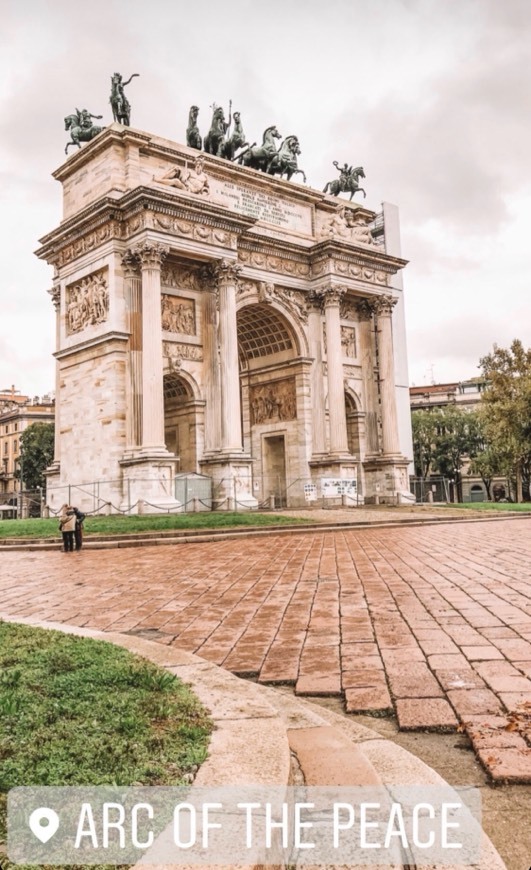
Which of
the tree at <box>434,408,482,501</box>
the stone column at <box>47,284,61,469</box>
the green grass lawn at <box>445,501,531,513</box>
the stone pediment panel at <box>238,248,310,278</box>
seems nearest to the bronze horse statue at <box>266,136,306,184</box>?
the stone pediment panel at <box>238,248,310,278</box>

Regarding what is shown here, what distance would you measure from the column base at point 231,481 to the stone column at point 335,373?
609cm

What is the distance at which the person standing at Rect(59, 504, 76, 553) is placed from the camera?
14500 mm

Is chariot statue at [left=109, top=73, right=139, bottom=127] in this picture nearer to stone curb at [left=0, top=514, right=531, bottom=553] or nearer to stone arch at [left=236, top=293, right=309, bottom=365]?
stone arch at [left=236, top=293, right=309, bottom=365]

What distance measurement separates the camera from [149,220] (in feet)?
86.4

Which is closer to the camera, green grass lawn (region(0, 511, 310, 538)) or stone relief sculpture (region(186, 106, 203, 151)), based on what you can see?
green grass lawn (region(0, 511, 310, 538))

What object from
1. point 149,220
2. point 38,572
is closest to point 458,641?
point 38,572

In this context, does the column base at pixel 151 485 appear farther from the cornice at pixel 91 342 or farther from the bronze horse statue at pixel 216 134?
the bronze horse statue at pixel 216 134

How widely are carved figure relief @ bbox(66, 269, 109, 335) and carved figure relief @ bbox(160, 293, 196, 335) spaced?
7.82ft

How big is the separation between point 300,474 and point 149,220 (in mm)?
13791

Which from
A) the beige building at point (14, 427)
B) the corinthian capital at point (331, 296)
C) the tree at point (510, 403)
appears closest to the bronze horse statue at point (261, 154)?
the corinthian capital at point (331, 296)

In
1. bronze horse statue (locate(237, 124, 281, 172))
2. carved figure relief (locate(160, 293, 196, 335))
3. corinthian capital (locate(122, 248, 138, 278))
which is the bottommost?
carved figure relief (locate(160, 293, 196, 335))

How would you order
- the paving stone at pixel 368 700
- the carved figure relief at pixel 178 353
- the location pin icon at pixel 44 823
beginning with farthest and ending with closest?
the carved figure relief at pixel 178 353, the paving stone at pixel 368 700, the location pin icon at pixel 44 823

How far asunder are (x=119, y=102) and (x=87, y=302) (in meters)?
8.76

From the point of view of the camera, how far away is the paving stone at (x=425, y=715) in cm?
345
